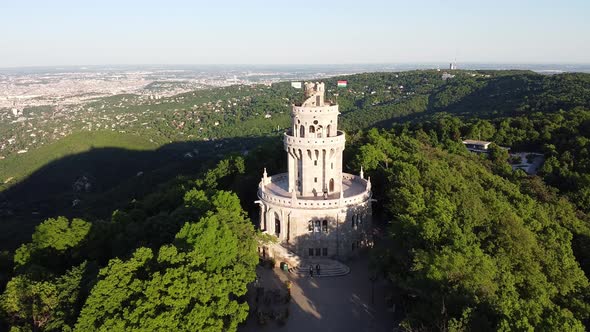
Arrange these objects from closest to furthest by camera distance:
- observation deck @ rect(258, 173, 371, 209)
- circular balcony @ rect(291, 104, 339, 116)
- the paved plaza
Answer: the paved plaza, observation deck @ rect(258, 173, 371, 209), circular balcony @ rect(291, 104, 339, 116)

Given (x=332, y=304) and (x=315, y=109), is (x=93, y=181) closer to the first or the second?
(x=315, y=109)

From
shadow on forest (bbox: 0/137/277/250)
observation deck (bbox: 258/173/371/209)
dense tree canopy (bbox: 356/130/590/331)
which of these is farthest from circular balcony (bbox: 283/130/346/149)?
shadow on forest (bbox: 0/137/277/250)

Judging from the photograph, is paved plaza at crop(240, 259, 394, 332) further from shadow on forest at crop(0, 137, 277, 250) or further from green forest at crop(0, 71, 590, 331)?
shadow on forest at crop(0, 137, 277, 250)

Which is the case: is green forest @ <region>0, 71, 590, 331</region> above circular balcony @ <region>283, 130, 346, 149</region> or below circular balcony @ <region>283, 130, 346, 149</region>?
below

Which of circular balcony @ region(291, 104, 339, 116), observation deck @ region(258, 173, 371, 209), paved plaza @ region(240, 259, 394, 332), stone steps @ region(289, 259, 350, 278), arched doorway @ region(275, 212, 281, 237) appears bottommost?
paved plaza @ region(240, 259, 394, 332)

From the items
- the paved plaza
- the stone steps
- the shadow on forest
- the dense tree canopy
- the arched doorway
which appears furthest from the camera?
the shadow on forest

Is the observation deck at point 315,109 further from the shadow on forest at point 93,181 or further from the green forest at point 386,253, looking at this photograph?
the shadow on forest at point 93,181

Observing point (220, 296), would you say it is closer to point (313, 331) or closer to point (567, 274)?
point (313, 331)

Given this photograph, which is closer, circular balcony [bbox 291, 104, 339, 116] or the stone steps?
the stone steps
